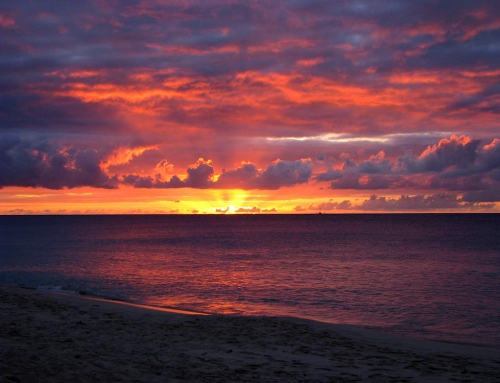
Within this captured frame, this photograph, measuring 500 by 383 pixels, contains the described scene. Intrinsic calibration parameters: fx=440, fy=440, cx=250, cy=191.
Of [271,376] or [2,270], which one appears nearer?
[271,376]

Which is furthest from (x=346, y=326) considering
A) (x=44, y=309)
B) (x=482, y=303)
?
(x=44, y=309)

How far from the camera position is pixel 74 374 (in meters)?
10.3

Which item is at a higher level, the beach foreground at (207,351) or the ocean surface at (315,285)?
the beach foreground at (207,351)

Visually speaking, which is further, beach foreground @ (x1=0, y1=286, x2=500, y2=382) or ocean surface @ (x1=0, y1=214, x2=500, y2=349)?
ocean surface @ (x1=0, y1=214, x2=500, y2=349)

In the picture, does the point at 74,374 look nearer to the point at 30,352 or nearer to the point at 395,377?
the point at 30,352

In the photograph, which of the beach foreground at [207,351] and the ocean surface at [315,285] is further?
the ocean surface at [315,285]

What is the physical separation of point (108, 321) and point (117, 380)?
28.1 feet

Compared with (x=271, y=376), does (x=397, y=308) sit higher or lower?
lower

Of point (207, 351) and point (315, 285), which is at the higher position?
point (207, 351)

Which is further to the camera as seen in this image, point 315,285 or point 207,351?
point 315,285

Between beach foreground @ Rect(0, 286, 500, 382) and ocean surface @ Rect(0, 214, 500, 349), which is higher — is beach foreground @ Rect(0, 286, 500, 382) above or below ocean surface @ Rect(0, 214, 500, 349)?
A: above

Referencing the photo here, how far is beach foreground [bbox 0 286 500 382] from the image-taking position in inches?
435

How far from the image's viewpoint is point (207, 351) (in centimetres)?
1388

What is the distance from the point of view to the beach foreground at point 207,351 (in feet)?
36.2
